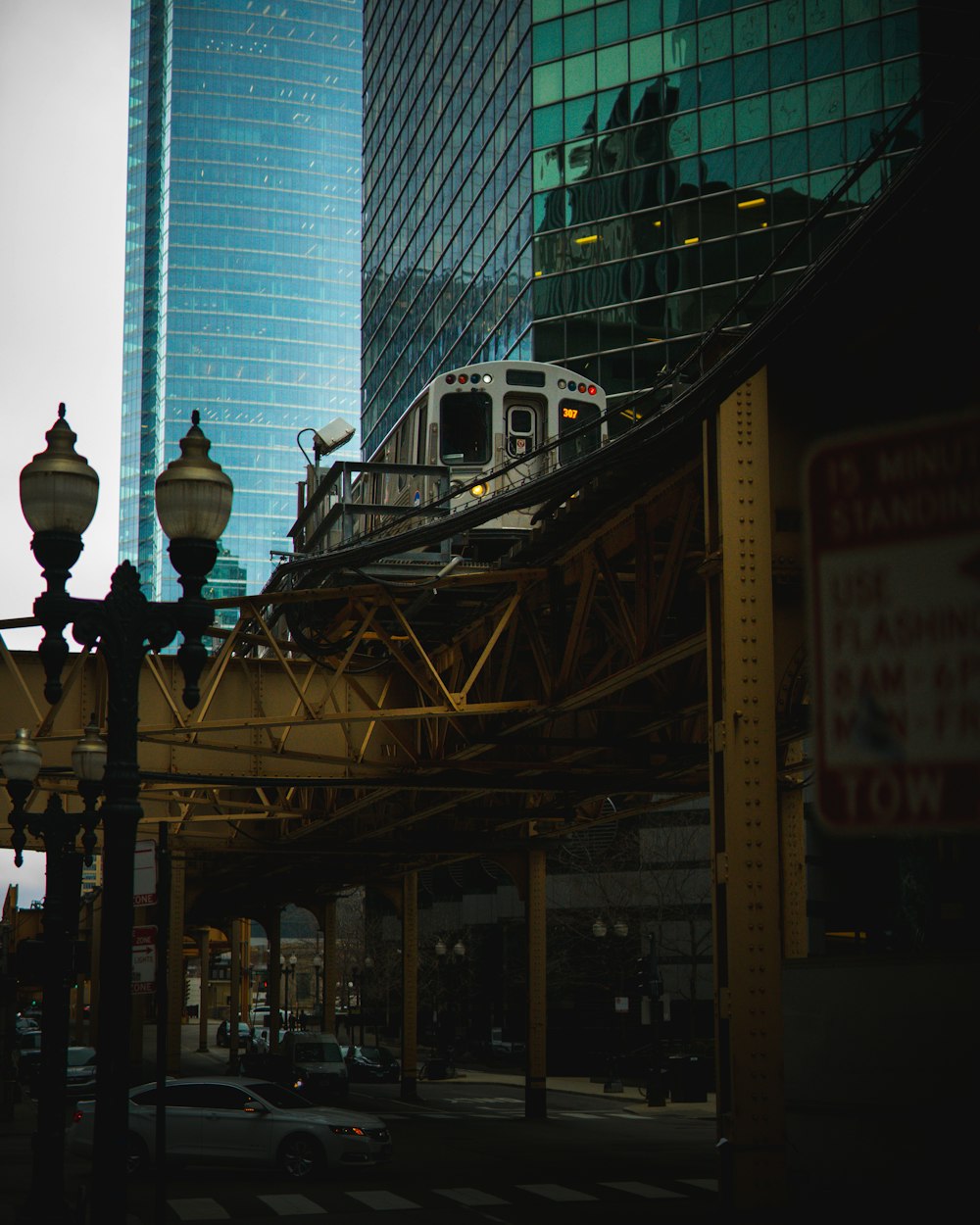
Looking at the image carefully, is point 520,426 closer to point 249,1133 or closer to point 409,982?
point 249,1133

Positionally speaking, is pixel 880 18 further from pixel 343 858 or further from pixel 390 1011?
pixel 390 1011

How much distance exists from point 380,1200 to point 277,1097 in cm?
387

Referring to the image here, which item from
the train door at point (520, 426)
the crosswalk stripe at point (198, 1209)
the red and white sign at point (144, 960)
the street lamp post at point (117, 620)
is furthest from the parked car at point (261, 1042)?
the street lamp post at point (117, 620)

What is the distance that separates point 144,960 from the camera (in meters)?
12.0

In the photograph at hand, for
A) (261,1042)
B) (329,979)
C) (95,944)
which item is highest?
(95,944)

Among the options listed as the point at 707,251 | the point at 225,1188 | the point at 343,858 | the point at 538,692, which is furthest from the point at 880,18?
the point at 225,1188

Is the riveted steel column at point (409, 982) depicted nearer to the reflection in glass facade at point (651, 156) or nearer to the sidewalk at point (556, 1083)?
the sidewalk at point (556, 1083)

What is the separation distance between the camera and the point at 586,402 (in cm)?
2639

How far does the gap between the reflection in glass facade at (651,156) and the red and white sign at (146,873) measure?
4904 cm

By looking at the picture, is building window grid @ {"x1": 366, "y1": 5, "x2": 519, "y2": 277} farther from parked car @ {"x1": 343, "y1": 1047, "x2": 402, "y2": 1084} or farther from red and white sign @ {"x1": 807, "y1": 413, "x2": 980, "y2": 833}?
red and white sign @ {"x1": 807, "y1": 413, "x2": 980, "y2": 833}

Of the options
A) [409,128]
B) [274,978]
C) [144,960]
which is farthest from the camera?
[409,128]

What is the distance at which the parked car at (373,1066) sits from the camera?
55.8m

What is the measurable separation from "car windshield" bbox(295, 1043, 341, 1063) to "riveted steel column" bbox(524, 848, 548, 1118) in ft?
34.0

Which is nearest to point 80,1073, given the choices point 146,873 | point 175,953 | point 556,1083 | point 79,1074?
point 79,1074
